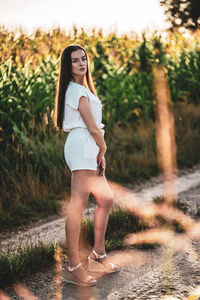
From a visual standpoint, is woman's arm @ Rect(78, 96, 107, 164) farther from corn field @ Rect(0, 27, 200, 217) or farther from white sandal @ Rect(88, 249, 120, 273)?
corn field @ Rect(0, 27, 200, 217)

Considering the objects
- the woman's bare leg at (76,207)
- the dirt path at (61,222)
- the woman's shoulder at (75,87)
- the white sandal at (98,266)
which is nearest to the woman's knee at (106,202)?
the woman's bare leg at (76,207)

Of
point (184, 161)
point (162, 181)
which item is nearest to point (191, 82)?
point (184, 161)

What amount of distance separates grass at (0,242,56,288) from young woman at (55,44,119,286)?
32 cm

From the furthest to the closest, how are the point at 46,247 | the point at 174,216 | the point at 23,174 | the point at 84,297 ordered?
the point at 23,174 → the point at 174,216 → the point at 46,247 → the point at 84,297

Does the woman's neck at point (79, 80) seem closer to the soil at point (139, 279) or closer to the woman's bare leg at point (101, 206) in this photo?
the woman's bare leg at point (101, 206)

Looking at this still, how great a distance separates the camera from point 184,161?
670 cm

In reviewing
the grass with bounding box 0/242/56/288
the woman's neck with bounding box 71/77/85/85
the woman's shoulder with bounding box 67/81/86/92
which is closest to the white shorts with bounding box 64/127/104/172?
the woman's shoulder with bounding box 67/81/86/92

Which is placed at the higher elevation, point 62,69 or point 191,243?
point 62,69

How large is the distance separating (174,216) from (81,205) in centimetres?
180

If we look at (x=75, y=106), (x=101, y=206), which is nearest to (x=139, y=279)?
(x=101, y=206)

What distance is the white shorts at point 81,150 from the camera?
8.95 ft

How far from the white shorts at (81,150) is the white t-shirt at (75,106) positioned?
0.20 ft

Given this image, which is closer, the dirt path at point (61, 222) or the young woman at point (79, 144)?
the young woman at point (79, 144)

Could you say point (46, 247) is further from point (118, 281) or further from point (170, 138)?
point (170, 138)
